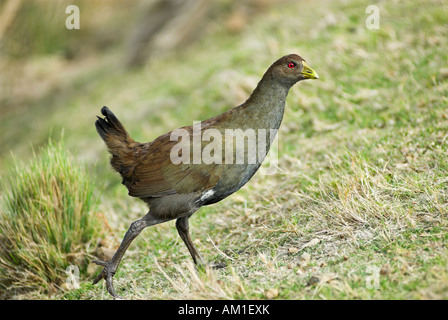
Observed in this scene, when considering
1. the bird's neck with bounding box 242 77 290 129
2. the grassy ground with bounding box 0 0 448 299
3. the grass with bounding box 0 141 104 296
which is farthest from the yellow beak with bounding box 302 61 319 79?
the grass with bounding box 0 141 104 296

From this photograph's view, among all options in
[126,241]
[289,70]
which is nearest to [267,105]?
[289,70]

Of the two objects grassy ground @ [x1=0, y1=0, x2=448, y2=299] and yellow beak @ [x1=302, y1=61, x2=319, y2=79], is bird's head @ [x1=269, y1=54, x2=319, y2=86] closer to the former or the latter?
Result: yellow beak @ [x1=302, y1=61, x2=319, y2=79]

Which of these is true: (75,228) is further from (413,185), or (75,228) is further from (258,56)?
(258,56)

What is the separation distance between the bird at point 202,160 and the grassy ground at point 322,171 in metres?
0.48

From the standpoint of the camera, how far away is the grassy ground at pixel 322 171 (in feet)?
11.2

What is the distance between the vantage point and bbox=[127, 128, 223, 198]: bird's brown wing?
150 inches

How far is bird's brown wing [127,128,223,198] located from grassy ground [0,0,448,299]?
64cm

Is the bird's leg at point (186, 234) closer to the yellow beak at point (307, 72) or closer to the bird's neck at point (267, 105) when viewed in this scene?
the bird's neck at point (267, 105)

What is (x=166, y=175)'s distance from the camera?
12.9 ft

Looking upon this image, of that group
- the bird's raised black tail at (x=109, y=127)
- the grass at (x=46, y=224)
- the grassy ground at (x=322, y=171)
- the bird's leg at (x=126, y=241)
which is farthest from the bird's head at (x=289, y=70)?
the grass at (x=46, y=224)

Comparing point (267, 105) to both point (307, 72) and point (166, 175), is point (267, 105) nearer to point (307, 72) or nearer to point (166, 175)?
point (307, 72)

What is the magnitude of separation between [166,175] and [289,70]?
1.26 metres

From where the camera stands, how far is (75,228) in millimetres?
4824
